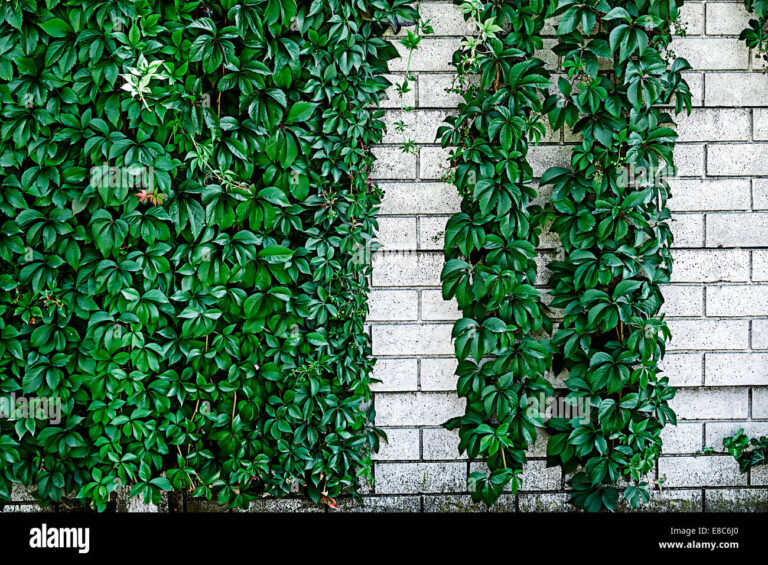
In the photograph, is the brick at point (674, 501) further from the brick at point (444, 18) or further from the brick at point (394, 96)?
the brick at point (444, 18)

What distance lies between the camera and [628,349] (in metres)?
2.12

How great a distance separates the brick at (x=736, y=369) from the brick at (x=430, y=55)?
1484 millimetres

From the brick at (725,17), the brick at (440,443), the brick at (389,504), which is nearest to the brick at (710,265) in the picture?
the brick at (725,17)

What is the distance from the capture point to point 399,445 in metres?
2.27

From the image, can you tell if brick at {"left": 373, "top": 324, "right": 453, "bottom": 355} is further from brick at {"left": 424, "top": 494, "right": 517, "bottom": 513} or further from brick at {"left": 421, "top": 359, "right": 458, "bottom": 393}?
brick at {"left": 424, "top": 494, "right": 517, "bottom": 513}

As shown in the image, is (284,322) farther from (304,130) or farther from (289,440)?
(304,130)

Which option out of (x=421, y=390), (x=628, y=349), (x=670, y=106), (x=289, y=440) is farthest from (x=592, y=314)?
(x=289, y=440)

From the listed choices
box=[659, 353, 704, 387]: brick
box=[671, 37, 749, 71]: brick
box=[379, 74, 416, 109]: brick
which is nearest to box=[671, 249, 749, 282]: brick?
box=[659, 353, 704, 387]: brick

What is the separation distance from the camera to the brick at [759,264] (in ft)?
7.33

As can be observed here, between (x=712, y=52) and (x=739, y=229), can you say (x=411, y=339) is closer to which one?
(x=739, y=229)

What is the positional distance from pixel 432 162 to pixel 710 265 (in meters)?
1.12
